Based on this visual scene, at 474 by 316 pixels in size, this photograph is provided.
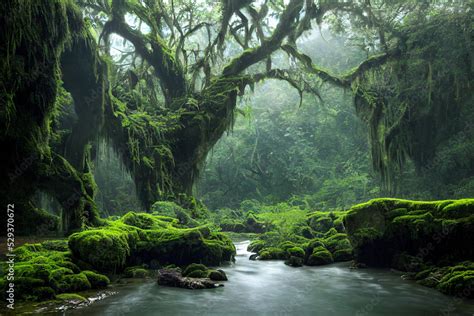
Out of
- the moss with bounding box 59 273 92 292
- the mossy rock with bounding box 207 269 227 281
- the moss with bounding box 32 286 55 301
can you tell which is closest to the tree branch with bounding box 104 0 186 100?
the mossy rock with bounding box 207 269 227 281

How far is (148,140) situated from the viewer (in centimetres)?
1833

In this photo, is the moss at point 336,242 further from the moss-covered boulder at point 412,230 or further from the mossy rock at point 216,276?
the mossy rock at point 216,276

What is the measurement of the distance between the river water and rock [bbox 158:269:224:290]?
8.3 inches

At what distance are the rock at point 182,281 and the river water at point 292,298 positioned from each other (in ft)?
0.69

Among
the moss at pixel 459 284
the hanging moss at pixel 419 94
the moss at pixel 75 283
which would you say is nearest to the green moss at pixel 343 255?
the moss at pixel 459 284

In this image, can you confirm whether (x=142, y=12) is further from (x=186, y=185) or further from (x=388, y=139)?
(x=388, y=139)

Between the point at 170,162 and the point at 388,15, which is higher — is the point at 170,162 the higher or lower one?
the lower one

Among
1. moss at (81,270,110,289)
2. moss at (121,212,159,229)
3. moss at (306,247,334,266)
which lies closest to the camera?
moss at (81,270,110,289)

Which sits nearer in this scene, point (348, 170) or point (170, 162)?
point (170, 162)

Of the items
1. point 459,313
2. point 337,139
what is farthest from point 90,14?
point 337,139

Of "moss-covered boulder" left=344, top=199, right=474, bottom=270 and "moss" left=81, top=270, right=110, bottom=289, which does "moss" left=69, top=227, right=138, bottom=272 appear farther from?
"moss-covered boulder" left=344, top=199, right=474, bottom=270

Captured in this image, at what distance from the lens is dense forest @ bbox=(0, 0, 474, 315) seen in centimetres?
930

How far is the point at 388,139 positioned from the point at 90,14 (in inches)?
628

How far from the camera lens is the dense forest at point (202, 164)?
30.5ft
